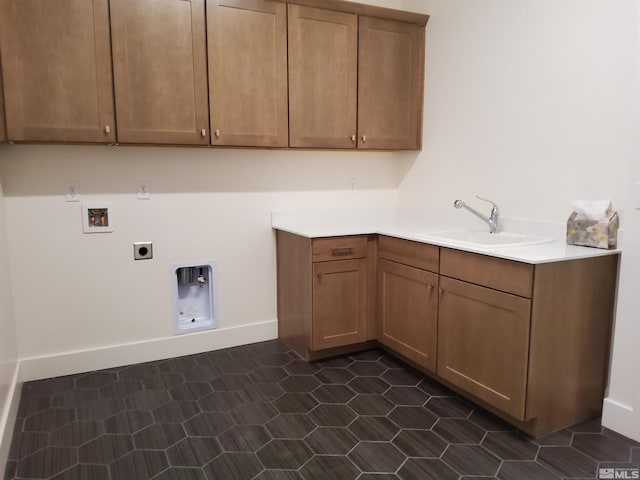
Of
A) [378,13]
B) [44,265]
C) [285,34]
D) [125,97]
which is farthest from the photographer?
[378,13]

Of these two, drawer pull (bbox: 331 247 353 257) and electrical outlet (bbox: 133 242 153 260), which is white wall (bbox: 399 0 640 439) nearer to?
drawer pull (bbox: 331 247 353 257)

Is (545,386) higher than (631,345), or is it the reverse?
(631,345)

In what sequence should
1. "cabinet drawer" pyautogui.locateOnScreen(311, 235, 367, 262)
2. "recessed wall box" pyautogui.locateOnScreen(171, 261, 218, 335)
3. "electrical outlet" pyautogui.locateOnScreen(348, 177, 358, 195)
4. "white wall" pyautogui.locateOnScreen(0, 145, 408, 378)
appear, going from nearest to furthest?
"white wall" pyautogui.locateOnScreen(0, 145, 408, 378) → "cabinet drawer" pyautogui.locateOnScreen(311, 235, 367, 262) → "recessed wall box" pyautogui.locateOnScreen(171, 261, 218, 335) → "electrical outlet" pyautogui.locateOnScreen(348, 177, 358, 195)

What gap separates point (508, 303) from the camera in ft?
6.90

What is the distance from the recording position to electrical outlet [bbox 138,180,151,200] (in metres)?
2.87

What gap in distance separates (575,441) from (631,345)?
49 centimetres

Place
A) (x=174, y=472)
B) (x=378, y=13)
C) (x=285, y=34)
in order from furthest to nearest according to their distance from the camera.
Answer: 1. (x=378, y=13)
2. (x=285, y=34)
3. (x=174, y=472)

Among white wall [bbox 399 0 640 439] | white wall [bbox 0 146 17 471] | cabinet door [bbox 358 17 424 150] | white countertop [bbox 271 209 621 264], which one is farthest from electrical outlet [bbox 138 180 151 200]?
white wall [bbox 399 0 640 439]

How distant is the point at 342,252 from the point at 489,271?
0.97 meters

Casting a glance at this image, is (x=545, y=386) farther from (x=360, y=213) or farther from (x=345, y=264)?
(x=360, y=213)

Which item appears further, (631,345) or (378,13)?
(378,13)

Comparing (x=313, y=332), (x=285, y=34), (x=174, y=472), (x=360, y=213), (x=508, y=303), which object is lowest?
(x=174, y=472)

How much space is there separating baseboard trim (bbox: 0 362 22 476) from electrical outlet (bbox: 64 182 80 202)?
3.05 feet

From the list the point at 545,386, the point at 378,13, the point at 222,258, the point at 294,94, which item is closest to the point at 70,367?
the point at 222,258
